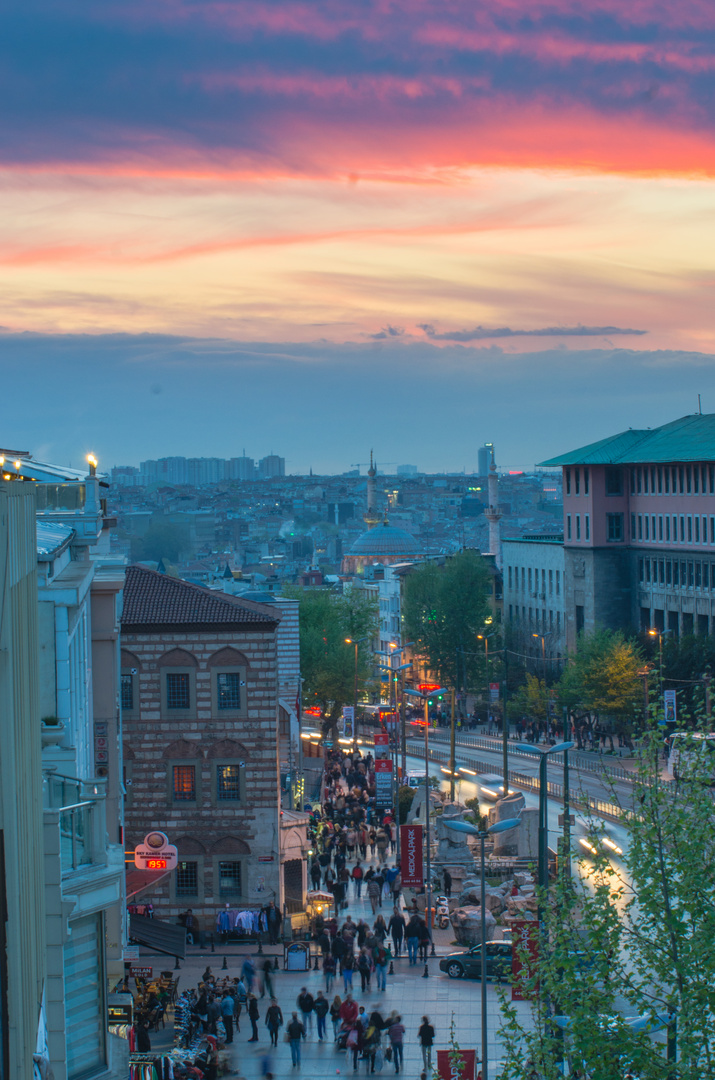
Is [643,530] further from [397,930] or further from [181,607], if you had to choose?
[397,930]

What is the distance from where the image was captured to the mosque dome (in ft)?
602

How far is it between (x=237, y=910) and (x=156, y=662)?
6.53 meters

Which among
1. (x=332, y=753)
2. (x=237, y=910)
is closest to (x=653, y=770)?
(x=237, y=910)

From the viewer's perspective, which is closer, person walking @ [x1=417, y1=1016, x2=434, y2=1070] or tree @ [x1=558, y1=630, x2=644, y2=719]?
person walking @ [x1=417, y1=1016, x2=434, y2=1070]

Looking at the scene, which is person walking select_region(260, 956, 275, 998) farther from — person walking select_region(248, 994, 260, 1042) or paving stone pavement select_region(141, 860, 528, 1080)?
person walking select_region(248, 994, 260, 1042)

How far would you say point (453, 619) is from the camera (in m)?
96.2

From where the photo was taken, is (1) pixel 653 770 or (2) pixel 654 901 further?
(1) pixel 653 770

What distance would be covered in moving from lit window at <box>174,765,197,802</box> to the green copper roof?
5228cm

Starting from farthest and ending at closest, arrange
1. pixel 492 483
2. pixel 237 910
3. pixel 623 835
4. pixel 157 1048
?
pixel 492 483 → pixel 623 835 → pixel 237 910 → pixel 157 1048

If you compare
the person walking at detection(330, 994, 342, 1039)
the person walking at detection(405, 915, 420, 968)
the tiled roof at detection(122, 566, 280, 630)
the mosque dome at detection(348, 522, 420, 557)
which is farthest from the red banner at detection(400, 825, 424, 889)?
the mosque dome at detection(348, 522, 420, 557)

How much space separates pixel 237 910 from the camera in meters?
36.5

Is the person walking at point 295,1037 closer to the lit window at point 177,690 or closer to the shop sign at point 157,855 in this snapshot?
the shop sign at point 157,855

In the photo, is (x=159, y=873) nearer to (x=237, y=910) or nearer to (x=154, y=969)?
(x=154, y=969)

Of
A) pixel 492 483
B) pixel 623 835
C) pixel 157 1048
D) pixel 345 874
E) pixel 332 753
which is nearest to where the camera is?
pixel 157 1048
